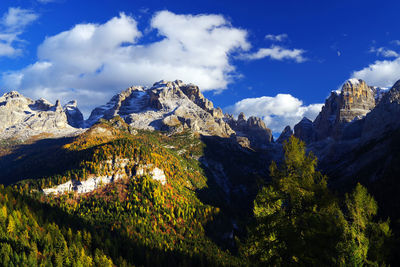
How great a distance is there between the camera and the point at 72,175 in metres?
186

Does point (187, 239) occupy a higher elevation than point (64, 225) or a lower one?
lower

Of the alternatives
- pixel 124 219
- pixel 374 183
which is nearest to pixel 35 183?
pixel 124 219

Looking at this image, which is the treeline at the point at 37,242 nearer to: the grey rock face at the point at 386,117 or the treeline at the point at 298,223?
the treeline at the point at 298,223

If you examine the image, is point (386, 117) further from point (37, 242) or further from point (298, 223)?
point (37, 242)

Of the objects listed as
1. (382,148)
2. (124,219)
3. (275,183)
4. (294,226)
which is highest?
(382,148)

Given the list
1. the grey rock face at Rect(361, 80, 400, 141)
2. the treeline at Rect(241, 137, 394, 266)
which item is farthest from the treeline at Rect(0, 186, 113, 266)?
the grey rock face at Rect(361, 80, 400, 141)

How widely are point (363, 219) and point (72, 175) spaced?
198 m

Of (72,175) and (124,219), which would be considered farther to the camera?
(72,175)

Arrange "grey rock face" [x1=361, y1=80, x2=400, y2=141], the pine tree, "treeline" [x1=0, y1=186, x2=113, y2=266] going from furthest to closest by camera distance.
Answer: "grey rock face" [x1=361, y1=80, x2=400, y2=141] < "treeline" [x1=0, y1=186, x2=113, y2=266] < the pine tree

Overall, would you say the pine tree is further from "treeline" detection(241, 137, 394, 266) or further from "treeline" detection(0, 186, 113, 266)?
"treeline" detection(0, 186, 113, 266)

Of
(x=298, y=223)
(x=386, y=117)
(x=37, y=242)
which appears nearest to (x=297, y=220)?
(x=298, y=223)

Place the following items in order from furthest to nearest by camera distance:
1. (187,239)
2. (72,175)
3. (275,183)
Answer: (72,175) → (187,239) → (275,183)

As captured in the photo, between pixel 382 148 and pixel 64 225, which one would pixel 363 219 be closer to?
pixel 64 225

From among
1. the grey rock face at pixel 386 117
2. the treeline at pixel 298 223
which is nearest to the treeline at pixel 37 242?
the treeline at pixel 298 223
